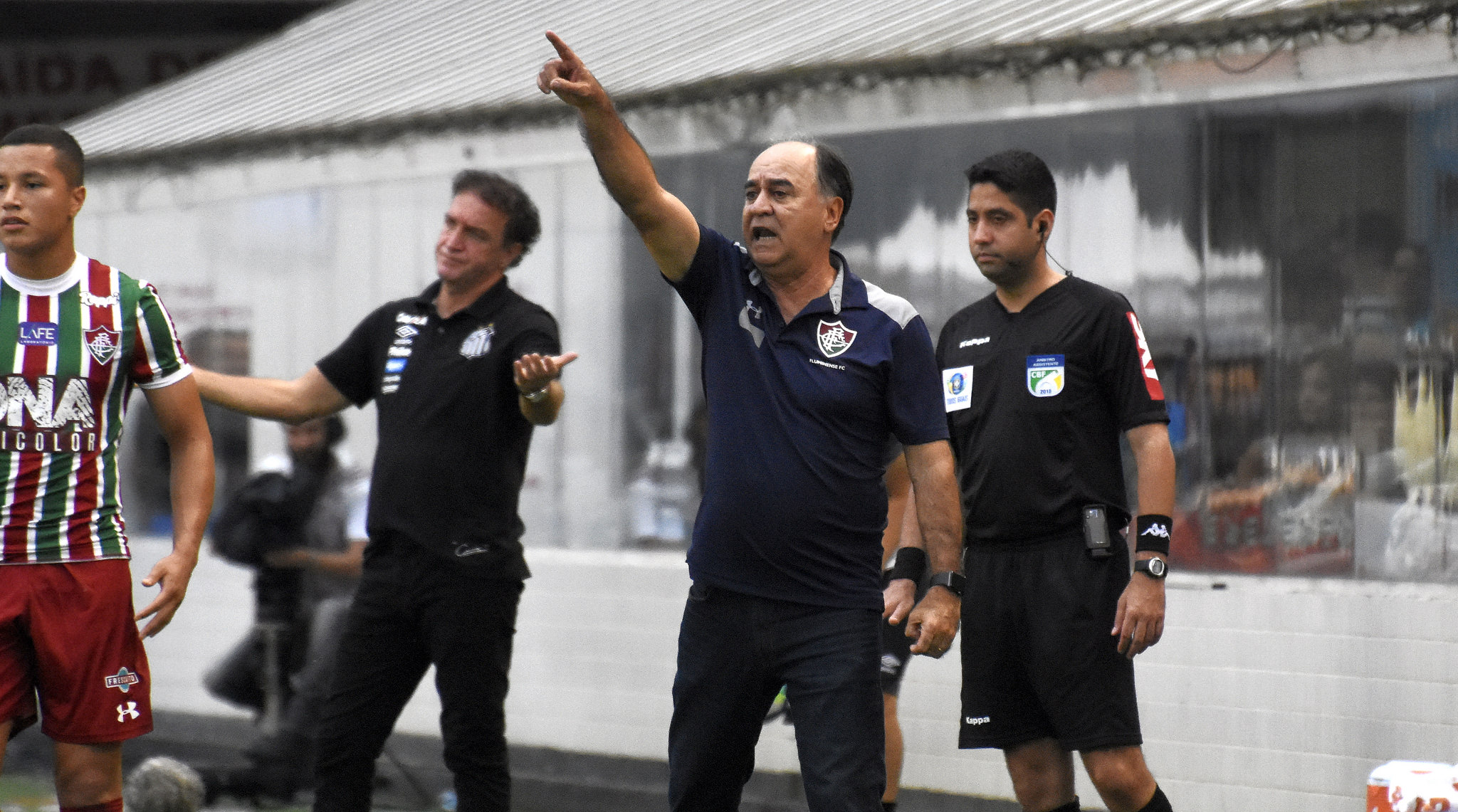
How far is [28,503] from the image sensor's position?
4.64 m

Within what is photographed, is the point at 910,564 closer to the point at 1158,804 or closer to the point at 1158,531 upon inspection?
the point at 1158,531

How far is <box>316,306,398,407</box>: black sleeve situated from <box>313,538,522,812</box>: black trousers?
63 cm

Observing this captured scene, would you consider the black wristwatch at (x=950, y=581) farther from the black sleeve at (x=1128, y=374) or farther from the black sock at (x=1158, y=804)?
the black sock at (x=1158, y=804)

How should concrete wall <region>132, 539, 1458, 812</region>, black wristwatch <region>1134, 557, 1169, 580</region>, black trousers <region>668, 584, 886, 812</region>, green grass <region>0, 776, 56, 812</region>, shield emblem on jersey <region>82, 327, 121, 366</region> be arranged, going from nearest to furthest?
black trousers <region>668, 584, 886, 812</region> < shield emblem on jersey <region>82, 327, 121, 366</region> < black wristwatch <region>1134, 557, 1169, 580</region> < concrete wall <region>132, 539, 1458, 812</region> < green grass <region>0, 776, 56, 812</region>

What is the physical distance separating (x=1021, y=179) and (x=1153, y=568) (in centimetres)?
112

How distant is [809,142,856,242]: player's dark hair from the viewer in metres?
4.39

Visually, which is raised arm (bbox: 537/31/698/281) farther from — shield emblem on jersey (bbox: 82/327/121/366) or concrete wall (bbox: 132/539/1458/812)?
concrete wall (bbox: 132/539/1458/812)

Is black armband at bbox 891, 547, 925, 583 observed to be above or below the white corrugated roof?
below

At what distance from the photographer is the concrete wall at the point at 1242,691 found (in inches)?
253

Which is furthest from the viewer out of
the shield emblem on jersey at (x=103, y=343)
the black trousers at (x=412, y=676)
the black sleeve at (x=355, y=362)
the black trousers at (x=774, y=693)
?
the black sleeve at (x=355, y=362)

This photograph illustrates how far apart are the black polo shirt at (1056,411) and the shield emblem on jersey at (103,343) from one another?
2.17 m

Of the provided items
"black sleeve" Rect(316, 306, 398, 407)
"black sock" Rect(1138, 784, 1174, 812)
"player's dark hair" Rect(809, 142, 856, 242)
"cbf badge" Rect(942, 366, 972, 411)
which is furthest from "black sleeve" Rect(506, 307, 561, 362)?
"black sock" Rect(1138, 784, 1174, 812)

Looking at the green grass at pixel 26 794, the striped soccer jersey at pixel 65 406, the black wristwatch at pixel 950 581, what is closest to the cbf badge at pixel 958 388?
the black wristwatch at pixel 950 581

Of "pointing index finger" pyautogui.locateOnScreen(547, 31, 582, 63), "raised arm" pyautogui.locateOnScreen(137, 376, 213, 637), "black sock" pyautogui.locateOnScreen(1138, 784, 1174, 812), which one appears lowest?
"black sock" pyautogui.locateOnScreen(1138, 784, 1174, 812)
